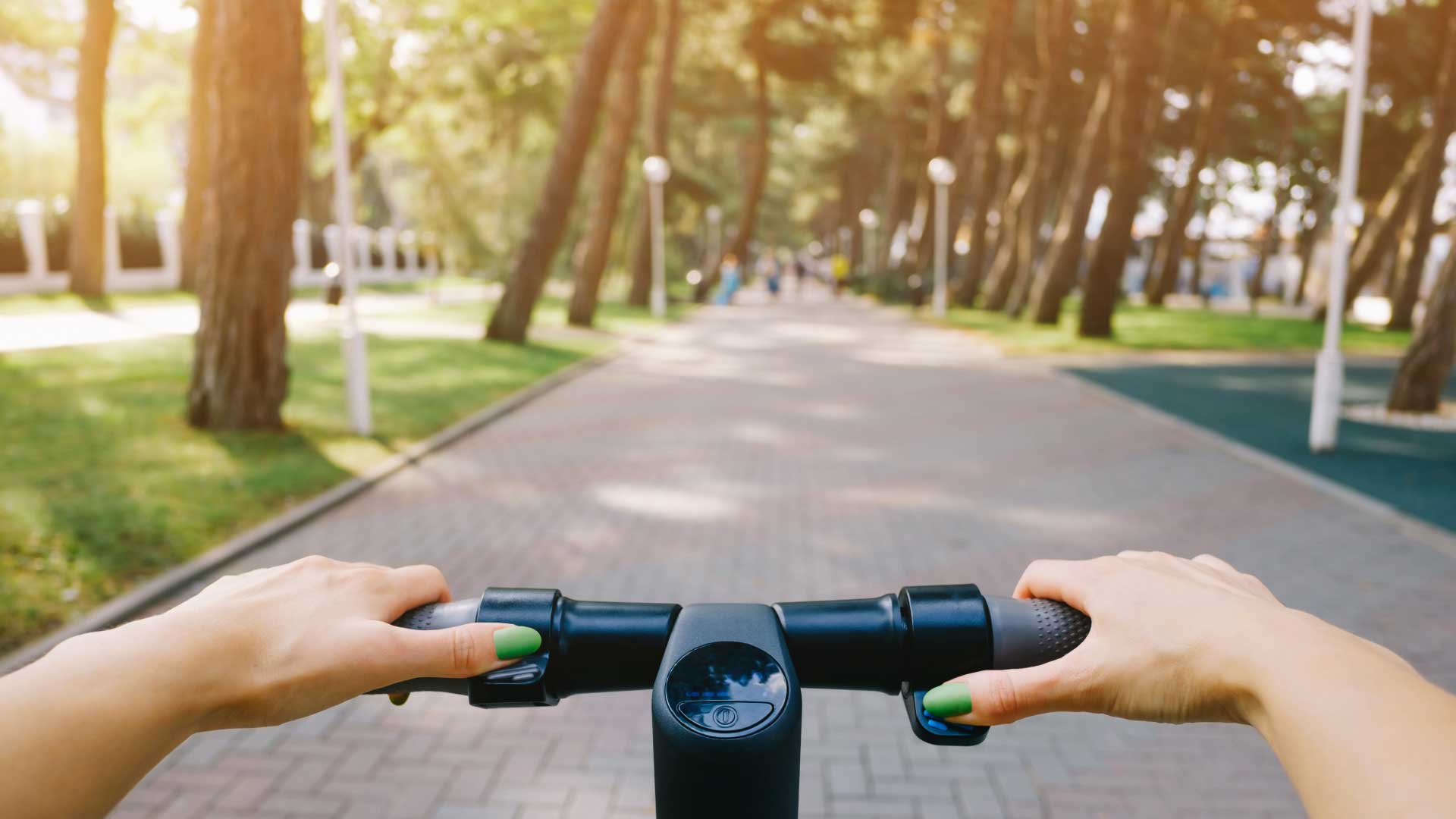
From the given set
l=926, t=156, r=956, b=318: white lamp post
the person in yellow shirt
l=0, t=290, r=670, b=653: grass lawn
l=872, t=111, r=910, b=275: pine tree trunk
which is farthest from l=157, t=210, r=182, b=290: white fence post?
the person in yellow shirt

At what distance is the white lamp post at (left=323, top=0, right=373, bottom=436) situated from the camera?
10141 mm

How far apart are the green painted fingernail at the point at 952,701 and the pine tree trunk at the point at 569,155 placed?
18.7 metres

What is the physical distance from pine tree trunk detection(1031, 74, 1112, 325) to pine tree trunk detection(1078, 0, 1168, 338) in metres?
1.66

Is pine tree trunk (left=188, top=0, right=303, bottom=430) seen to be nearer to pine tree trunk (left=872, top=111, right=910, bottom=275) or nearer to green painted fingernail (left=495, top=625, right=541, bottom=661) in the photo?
green painted fingernail (left=495, top=625, right=541, bottom=661)

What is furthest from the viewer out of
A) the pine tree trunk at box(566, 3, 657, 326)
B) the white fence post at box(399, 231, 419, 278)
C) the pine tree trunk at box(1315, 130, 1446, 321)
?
the white fence post at box(399, 231, 419, 278)

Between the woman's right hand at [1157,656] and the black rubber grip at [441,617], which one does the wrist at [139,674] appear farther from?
the woman's right hand at [1157,656]

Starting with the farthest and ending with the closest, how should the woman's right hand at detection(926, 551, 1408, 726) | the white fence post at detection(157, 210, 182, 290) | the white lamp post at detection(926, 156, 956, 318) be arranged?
the white fence post at detection(157, 210, 182, 290)
the white lamp post at detection(926, 156, 956, 318)
the woman's right hand at detection(926, 551, 1408, 726)

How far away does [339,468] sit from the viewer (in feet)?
29.7

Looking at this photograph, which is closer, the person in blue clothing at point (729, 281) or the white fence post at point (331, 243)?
the person in blue clothing at point (729, 281)

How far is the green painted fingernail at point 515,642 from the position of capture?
1.12 meters

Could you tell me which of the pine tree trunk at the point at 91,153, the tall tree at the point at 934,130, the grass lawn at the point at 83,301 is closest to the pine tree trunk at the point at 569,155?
the grass lawn at the point at 83,301

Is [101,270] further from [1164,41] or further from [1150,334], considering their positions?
[1164,41]

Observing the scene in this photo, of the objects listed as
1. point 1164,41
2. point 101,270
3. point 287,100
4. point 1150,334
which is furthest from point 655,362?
point 1164,41

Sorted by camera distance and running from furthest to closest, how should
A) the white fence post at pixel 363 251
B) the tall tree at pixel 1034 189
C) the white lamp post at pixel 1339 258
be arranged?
the white fence post at pixel 363 251 < the tall tree at pixel 1034 189 < the white lamp post at pixel 1339 258
